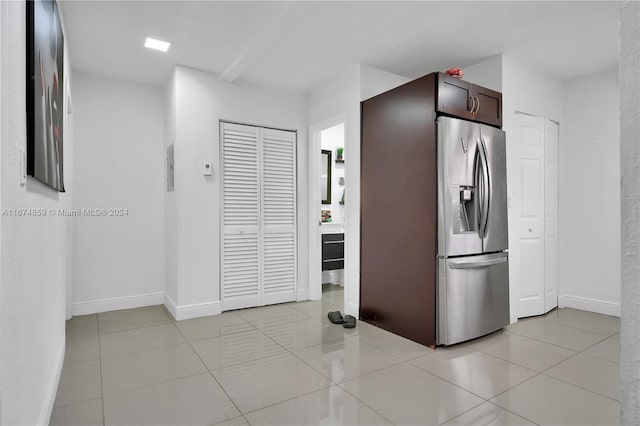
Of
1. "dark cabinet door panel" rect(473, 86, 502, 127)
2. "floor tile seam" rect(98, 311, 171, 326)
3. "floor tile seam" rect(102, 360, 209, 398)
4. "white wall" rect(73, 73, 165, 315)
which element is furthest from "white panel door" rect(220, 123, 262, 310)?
"dark cabinet door panel" rect(473, 86, 502, 127)

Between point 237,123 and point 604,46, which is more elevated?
point 604,46

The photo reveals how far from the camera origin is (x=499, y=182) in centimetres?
326

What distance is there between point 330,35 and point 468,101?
1.32 m

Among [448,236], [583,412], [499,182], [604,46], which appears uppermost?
[604,46]

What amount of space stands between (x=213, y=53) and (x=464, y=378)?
3.44 metres

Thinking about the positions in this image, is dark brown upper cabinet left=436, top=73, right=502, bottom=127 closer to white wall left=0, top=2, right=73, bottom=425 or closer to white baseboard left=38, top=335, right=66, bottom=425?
white wall left=0, top=2, right=73, bottom=425

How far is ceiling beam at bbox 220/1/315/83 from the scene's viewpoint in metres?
2.60

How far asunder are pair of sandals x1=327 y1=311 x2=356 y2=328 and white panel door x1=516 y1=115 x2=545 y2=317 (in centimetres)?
172

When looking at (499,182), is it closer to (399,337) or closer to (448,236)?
(448,236)

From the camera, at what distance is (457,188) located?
2.95 meters

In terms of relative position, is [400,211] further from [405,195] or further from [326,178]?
[326,178]

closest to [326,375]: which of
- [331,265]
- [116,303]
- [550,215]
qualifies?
[331,265]

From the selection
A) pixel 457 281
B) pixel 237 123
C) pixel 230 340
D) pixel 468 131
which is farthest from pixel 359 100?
pixel 230 340

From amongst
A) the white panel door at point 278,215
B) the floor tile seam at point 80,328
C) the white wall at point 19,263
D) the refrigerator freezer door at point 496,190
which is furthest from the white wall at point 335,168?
the white wall at point 19,263
